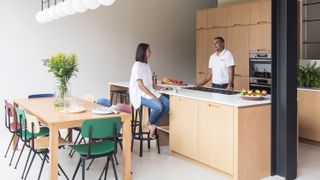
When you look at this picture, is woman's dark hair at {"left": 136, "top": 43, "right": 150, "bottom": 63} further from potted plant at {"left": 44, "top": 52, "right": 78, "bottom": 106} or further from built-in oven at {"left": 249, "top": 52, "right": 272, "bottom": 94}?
built-in oven at {"left": 249, "top": 52, "right": 272, "bottom": 94}

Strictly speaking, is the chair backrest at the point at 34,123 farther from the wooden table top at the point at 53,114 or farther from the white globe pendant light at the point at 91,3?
the white globe pendant light at the point at 91,3

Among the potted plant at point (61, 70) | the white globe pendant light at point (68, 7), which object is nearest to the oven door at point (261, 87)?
the potted plant at point (61, 70)

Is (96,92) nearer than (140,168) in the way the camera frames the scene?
No

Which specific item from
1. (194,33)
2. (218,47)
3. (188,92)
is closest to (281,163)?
(188,92)

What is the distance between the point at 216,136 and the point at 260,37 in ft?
10.1

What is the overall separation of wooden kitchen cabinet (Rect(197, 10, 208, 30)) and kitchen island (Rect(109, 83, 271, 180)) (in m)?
3.62

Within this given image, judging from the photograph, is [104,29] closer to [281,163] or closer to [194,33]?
[194,33]

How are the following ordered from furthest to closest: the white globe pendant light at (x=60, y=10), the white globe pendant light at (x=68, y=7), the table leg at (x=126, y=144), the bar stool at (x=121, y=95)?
the bar stool at (x=121, y=95) < the white globe pendant light at (x=60, y=10) < the white globe pendant light at (x=68, y=7) < the table leg at (x=126, y=144)

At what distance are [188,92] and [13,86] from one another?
357cm

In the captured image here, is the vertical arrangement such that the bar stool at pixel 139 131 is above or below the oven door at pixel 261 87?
below

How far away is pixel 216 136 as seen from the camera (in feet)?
13.4

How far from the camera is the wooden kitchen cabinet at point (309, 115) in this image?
5434 millimetres

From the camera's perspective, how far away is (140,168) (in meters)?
4.49

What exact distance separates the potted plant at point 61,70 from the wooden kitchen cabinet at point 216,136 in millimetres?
1645
